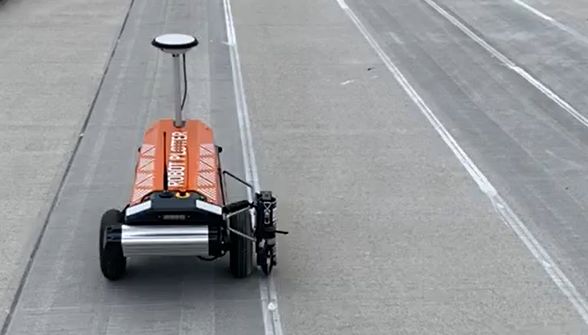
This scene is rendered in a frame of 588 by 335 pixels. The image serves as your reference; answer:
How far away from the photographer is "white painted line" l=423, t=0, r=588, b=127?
1670cm

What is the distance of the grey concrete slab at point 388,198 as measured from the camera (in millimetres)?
10070

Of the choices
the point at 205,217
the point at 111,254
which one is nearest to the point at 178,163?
the point at 205,217

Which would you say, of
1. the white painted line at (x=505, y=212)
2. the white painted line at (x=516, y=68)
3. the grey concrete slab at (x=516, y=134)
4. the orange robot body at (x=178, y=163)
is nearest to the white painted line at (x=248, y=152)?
the orange robot body at (x=178, y=163)

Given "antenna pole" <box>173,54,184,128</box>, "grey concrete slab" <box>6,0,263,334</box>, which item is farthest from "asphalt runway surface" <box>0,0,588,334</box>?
"antenna pole" <box>173,54,184,128</box>

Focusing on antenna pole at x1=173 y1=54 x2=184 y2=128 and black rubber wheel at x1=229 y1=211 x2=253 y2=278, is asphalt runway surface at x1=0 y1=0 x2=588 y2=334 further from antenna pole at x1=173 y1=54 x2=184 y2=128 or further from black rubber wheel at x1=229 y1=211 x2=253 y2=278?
antenna pole at x1=173 y1=54 x2=184 y2=128

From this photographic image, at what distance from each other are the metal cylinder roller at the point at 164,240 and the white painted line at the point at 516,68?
8537 millimetres

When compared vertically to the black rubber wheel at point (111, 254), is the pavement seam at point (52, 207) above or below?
below

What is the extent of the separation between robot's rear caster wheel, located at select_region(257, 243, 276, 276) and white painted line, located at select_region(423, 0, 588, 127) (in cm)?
751

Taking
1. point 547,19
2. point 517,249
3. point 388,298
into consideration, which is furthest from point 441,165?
point 547,19

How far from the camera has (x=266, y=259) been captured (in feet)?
34.5

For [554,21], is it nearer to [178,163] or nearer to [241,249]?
[178,163]

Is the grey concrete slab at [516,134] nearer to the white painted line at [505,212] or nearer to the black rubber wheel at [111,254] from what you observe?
the white painted line at [505,212]

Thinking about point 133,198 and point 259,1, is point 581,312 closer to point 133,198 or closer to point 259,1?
point 133,198

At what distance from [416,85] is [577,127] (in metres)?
3.22
